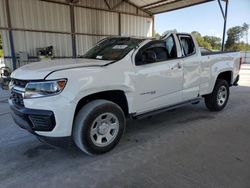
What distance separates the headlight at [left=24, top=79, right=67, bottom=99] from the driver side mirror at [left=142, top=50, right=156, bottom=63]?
143cm

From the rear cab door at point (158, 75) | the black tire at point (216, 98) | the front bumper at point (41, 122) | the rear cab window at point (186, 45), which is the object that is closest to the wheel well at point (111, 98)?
the rear cab door at point (158, 75)

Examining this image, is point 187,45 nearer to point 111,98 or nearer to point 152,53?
point 152,53

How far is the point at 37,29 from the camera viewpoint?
36.5ft

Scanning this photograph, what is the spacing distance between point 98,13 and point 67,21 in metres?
2.30

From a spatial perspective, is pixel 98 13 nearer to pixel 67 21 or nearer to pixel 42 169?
pixel 67 21

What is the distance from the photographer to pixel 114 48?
3.80 meters

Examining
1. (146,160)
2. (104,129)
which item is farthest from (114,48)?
(146,160)

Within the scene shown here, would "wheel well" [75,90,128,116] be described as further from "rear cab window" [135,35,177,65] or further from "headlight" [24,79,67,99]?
"rear cab window" [135,35,177,65]

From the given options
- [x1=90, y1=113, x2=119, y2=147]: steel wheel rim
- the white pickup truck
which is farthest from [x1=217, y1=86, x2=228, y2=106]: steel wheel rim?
[x1=90, y1=113, x2=119, y2=147]: steel wheel rim

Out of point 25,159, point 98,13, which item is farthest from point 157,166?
point 98,13

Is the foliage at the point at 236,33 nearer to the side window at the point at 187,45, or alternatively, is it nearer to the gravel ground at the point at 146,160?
the side window at the point at 187,45

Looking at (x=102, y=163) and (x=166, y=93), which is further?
(x=166, y=93)

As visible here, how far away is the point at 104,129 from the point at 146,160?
29.6 inches

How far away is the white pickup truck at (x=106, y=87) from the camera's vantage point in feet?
8.79
